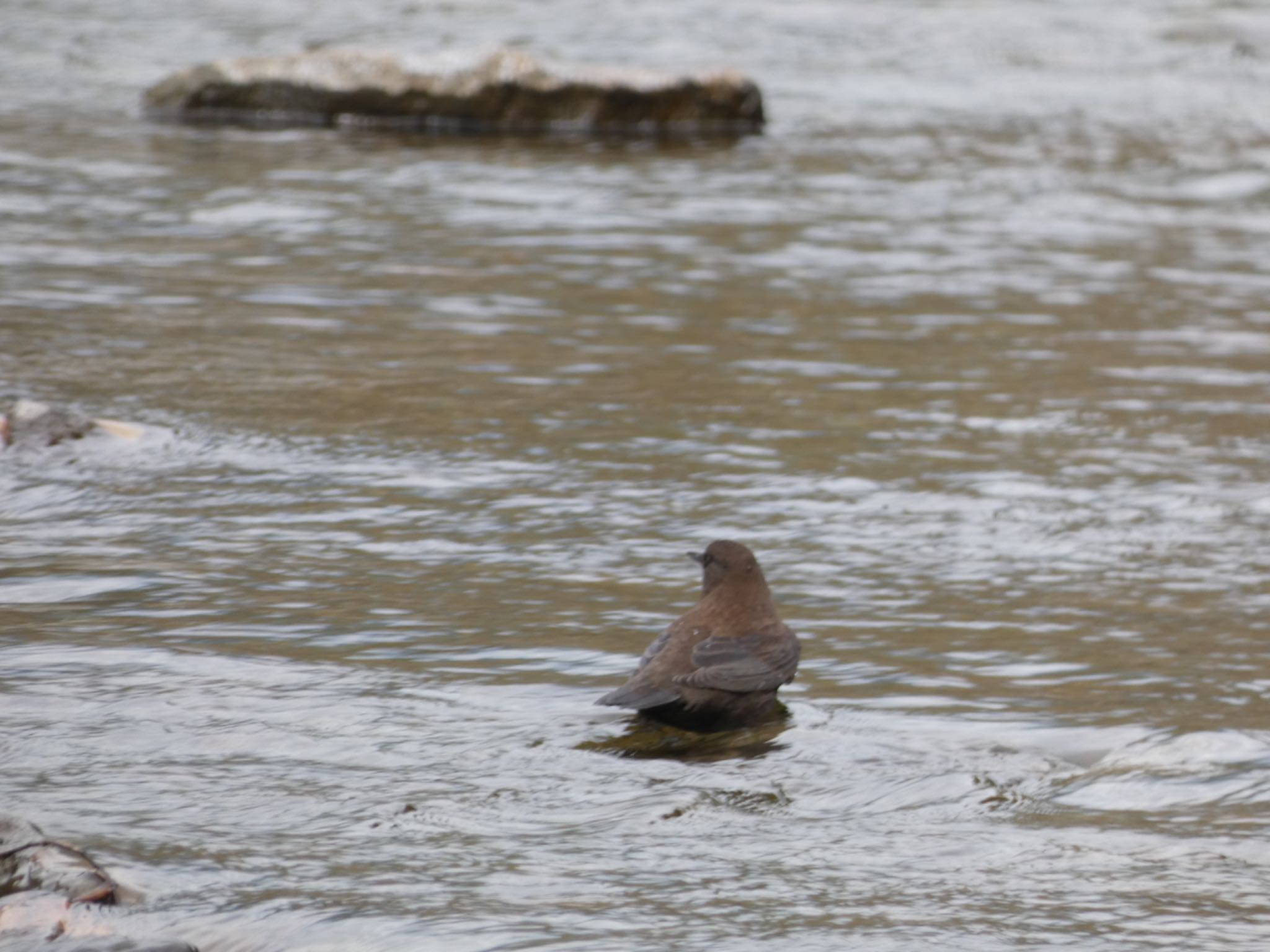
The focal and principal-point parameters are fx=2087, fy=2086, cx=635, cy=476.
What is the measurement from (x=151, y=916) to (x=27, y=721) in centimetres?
107

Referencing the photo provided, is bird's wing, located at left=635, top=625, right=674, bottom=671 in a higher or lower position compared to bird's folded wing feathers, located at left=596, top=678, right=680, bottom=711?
higher

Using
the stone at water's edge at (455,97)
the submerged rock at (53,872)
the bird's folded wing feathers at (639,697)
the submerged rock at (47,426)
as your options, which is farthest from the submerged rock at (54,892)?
the stone at water's edge at (455,97)

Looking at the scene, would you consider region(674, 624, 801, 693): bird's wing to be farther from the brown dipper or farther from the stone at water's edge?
the stone at water's edge

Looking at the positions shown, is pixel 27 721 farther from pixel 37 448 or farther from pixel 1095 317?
pixel 1095 317

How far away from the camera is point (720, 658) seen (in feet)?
15.4

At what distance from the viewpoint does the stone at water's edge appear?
613 inches

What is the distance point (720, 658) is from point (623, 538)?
5.52 feet

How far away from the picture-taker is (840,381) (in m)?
8.43

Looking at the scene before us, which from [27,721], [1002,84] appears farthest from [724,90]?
[27,721]

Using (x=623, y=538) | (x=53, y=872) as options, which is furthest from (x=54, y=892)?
(x=623, y=538)

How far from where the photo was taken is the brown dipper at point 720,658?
4.61 meters

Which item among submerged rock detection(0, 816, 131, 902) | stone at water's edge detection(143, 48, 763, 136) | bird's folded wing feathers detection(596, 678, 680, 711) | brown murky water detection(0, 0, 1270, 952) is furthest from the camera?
stone at water's edge detection(143, 48, 763, 136)

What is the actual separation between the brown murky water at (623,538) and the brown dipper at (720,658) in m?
0.13

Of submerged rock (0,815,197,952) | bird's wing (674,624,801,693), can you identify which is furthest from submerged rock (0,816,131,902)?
bird's wing (674,624,801,693)
